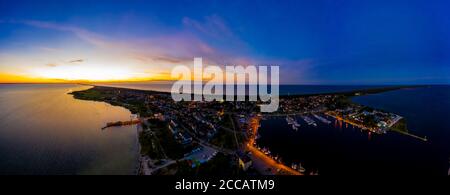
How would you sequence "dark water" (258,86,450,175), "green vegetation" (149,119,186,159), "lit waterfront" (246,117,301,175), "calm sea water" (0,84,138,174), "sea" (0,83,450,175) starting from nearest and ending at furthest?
"lit waterfront" (246,117,301,175), "calm sea water" (0,84,138,174), "sea" (0,83,450,175), "dark water" (258,86,450,175), "green vegetation" (149,119,186,159)

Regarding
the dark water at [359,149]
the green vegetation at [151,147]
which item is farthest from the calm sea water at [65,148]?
the dark water at [359,149]

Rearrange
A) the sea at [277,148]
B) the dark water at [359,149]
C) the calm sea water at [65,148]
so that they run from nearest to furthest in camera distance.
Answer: the calm sea water at [65,148] → the sea at [277,148] → the dark water at [359,149]

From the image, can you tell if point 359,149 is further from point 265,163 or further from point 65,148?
point 65,148

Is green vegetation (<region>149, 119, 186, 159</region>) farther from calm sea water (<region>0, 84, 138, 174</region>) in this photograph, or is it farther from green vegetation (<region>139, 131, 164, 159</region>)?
calm sea water (<region>0, 84, 138, 174</region>)

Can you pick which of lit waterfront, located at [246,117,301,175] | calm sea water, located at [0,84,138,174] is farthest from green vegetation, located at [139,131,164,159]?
lit waterfront, located at [246,117,301,175]

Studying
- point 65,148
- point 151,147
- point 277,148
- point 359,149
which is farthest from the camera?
point 359,149

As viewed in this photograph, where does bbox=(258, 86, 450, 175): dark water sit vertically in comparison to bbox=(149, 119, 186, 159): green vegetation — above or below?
below

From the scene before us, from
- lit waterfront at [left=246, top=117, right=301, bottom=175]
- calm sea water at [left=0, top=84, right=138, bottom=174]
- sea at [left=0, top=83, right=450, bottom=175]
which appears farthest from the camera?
sea at [left=0, top=83, right=450, bottom=175]

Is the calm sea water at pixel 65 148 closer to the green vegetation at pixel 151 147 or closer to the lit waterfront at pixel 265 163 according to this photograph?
the green vegetation at pixel 151 147

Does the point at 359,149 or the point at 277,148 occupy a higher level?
the point at 277,148

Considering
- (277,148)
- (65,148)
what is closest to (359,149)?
(277,148)
